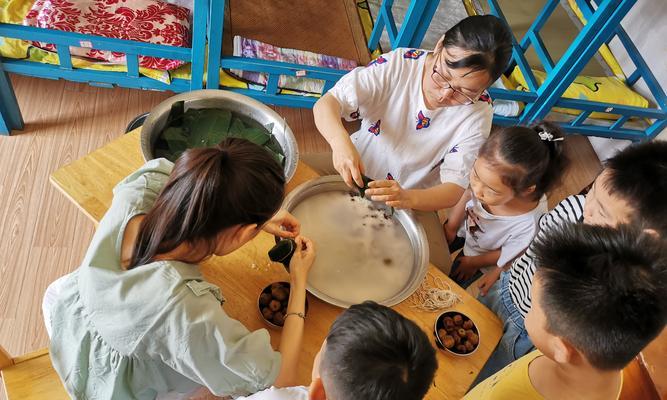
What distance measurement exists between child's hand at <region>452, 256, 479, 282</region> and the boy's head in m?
0.58

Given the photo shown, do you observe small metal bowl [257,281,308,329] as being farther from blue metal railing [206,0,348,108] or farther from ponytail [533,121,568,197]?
blue metal railing [206,0,348,108]

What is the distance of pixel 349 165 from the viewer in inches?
51.9

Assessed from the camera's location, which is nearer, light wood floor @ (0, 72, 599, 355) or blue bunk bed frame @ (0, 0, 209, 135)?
light wood floor @ (0, 72, 599, 355)

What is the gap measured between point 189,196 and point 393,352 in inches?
17.6

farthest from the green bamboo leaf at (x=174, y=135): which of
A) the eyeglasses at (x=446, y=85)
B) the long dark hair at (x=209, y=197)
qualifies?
the eyeglasses at (x=446, y=85)

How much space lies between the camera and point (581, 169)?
119 inches

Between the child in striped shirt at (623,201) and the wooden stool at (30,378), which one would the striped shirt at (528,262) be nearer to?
the child in striped shirt at (623,201)

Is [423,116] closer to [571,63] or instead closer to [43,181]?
[571,63]

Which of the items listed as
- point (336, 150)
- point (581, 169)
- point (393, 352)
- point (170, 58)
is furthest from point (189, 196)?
point (581, 169)

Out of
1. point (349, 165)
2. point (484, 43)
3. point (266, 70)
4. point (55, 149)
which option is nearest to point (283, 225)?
point (349, 165)

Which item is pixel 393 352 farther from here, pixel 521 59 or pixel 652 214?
pixel 521 59

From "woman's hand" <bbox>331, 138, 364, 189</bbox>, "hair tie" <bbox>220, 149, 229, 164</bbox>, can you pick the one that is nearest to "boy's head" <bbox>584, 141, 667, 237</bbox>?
"woman's hand" <bbox>331, 138, 364, 189</bbox>

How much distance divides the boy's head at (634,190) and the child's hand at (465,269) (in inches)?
23.0

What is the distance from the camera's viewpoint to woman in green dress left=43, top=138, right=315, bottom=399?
0.85 m
